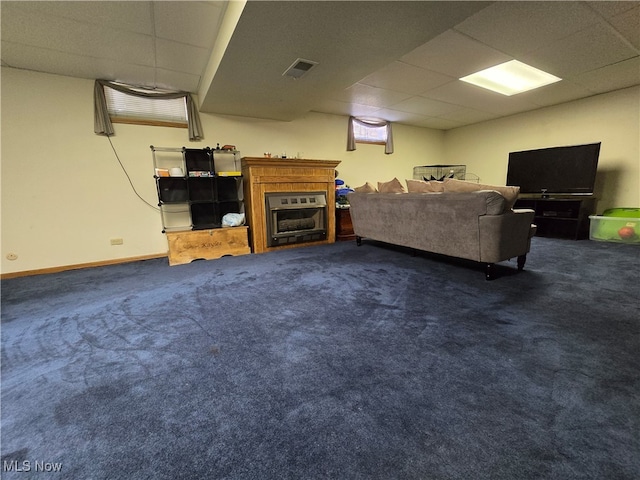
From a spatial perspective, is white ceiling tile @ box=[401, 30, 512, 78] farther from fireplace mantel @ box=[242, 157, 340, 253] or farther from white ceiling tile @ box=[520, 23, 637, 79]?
fireplace mantel @ box=[242, 157, 340, 253]

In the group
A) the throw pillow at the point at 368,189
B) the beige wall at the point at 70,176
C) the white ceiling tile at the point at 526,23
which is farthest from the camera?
the throw pillow at the point at 368,189

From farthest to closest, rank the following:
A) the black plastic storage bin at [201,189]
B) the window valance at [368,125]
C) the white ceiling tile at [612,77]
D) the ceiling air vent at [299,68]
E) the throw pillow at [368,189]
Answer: the window valance at [368,125] < the black plastic storage bin at [201,189] < the throw pillow at [368,189] < the white ceiling tile at [612,77] < the ceiling air vent at [299,68]

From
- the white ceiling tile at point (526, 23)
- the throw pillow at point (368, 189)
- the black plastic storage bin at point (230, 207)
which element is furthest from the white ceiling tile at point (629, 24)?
the black plastic storage bin at point (230, 207)

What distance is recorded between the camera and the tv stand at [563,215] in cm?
391

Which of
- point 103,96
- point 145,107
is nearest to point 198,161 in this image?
point 145,107

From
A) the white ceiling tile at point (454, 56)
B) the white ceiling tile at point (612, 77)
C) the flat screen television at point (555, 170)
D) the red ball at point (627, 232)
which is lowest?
the red ball at point (627, 232)

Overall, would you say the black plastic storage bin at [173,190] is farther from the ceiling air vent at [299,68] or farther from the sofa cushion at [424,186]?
the sofa cushion at [424,186]

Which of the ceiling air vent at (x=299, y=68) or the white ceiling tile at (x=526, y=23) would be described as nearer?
the white ceiling tile at (x=526, y=23)

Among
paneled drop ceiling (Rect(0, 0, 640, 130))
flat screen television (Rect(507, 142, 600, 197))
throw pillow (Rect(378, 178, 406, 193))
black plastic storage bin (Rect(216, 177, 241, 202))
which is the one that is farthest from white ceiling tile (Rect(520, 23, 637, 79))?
black plastic storage bin (Rect(216, 177, 241, 202))

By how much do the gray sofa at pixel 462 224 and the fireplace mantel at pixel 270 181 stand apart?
120 centimetres

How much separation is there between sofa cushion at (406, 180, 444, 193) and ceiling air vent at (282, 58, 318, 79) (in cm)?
157

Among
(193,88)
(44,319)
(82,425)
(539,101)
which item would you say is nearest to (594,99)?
(539,101)

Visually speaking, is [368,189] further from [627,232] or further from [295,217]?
[627,232]

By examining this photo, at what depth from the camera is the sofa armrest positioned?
6.97 feet
